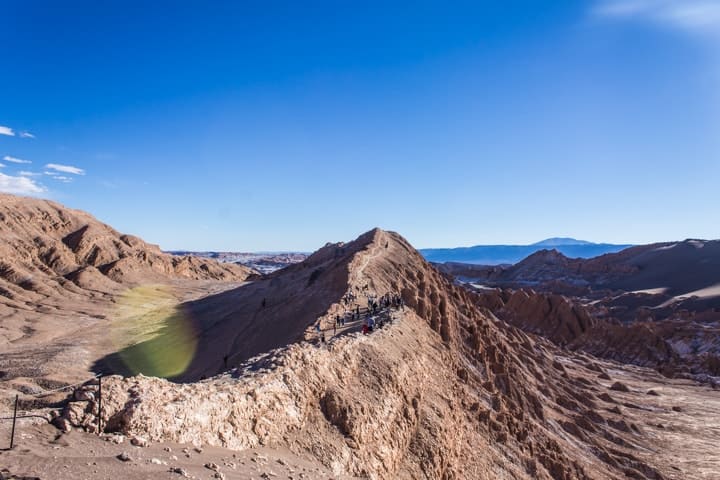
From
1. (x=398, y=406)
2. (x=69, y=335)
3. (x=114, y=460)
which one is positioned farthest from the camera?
(x=69, y=335)

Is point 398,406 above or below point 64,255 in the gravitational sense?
below

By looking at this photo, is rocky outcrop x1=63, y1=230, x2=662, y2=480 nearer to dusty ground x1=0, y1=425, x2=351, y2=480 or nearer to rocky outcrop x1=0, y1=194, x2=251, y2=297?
dusty ground x1=0, y1=425, x2=351, y2=480

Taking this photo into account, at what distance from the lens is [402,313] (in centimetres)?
2230

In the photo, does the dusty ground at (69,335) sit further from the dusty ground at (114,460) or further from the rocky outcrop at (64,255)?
the dusty ground at (114,460)

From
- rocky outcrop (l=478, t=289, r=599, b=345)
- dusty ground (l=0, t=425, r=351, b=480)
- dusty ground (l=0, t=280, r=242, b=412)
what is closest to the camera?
dusty ground (l=0, t=425, r=351, b=480)

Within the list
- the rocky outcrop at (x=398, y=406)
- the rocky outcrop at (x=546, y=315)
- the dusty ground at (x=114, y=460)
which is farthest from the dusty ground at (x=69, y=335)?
the rocky outcrop at (x=546, y=315)

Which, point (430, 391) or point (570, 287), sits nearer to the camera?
point (430, 391)

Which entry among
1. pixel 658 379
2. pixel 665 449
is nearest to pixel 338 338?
pixel 665 449

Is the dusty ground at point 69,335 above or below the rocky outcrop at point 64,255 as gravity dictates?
below

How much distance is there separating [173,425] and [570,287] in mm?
118508

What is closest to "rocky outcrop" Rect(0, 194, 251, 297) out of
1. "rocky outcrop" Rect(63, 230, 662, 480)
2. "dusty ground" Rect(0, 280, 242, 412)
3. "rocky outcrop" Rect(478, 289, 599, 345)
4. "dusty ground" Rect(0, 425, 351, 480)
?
"dusty ground" Rect(0, 280, 242, 412)

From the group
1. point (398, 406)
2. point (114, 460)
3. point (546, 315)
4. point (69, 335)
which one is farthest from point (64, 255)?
point (114, 460)

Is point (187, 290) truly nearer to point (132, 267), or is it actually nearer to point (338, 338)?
point (132, 267)

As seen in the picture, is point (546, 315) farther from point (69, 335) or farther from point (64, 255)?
point (64, 255)
